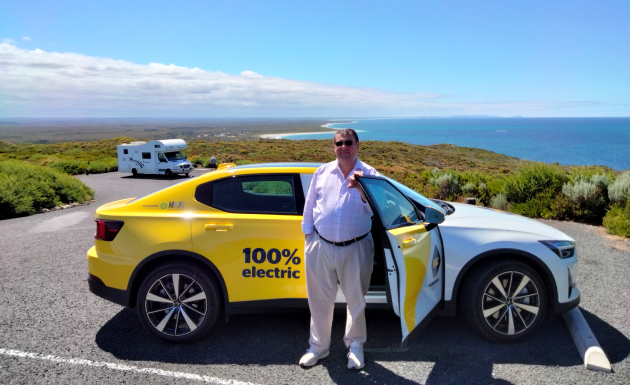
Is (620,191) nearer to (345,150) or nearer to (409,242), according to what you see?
(409,242)

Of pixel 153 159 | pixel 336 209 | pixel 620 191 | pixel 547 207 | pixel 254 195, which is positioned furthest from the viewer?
pixel 153 159

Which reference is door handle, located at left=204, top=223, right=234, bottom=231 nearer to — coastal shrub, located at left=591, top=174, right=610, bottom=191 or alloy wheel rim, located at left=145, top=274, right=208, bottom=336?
alloy wheel rim, located at left=145, top=274, right=208, bottom=336

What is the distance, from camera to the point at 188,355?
371 cm

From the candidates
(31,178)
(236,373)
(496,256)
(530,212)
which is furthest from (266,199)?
(31,178)

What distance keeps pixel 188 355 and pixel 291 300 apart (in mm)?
985

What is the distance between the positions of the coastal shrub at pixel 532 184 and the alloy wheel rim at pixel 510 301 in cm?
768

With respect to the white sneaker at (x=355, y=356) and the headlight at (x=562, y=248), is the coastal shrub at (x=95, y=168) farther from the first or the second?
the headlight at (x=562, y=248)

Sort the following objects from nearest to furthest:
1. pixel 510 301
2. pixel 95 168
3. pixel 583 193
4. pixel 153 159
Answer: pixel 510 301, pixel 583 193, pixel 153 159, pixel 95 168

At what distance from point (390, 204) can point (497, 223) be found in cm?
104

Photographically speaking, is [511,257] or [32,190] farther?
[32,190]

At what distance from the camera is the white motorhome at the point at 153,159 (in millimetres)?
26484

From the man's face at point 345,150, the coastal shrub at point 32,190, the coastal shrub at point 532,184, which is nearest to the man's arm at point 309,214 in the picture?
the man's face at point 345,150

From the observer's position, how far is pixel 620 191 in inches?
361

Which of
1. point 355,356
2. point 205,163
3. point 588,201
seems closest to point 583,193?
point 588,201
